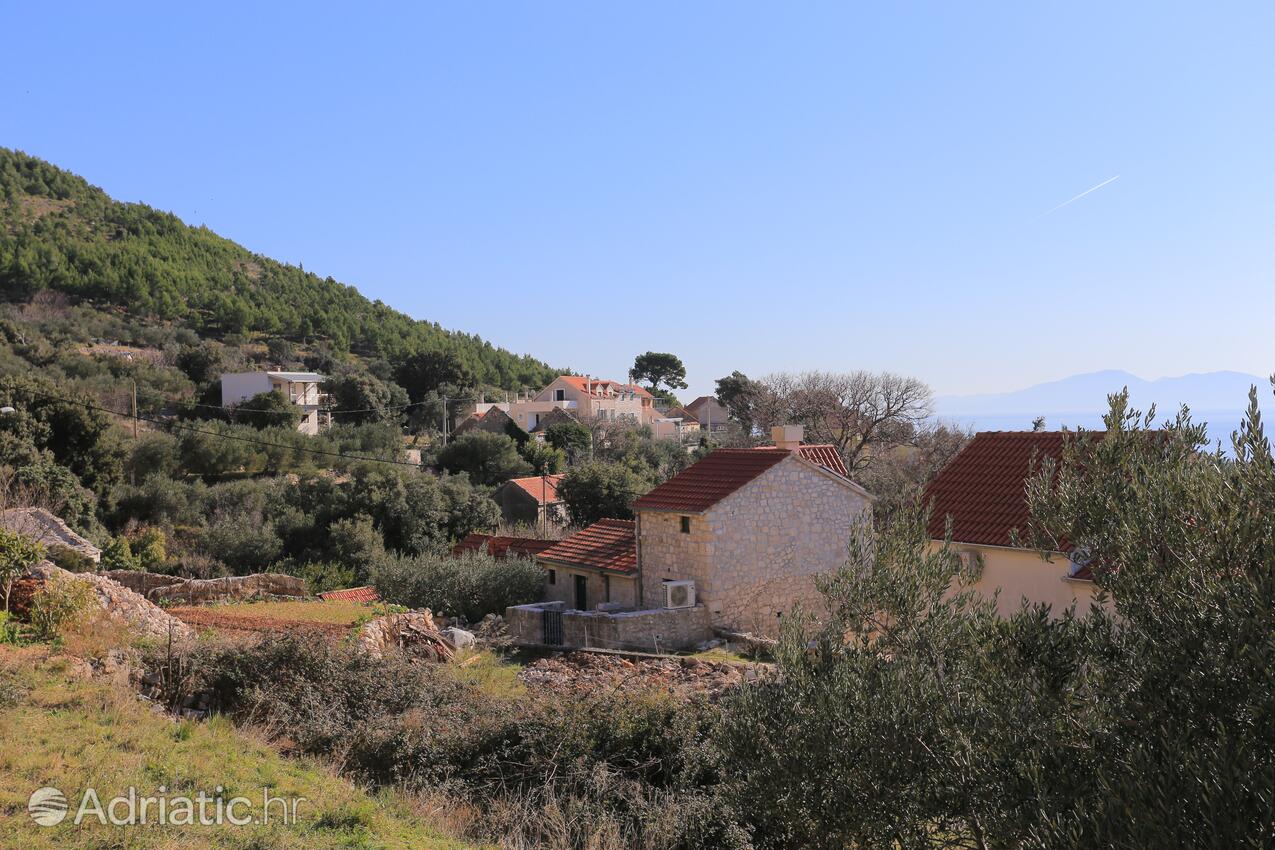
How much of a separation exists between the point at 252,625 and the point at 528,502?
2651 cm

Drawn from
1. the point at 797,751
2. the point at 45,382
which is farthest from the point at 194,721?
the point at 45,382

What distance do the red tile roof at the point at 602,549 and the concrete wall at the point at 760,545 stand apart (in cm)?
93

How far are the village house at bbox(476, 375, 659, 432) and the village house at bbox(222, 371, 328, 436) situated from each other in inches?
448

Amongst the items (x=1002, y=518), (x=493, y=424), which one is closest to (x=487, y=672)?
(x=1002, y=518)

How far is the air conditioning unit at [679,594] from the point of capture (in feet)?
65.4

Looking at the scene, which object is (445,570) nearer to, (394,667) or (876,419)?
→ (394,667)

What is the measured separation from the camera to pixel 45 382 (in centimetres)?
3741

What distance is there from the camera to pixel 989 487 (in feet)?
59.9

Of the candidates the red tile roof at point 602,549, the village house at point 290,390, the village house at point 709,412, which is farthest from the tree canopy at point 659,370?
the red tile roof at point 602,549

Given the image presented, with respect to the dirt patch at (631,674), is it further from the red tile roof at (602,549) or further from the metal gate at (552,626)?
the red tile roof at (602,549)

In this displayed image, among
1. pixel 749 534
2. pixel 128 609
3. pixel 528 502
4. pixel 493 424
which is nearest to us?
pixel 128 609

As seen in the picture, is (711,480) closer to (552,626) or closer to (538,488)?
(552,626)

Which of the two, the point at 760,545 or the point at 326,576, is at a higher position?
the point at 760,545

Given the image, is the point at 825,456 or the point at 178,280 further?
the point at 178,280
